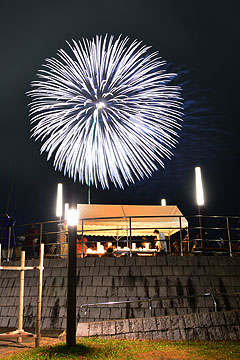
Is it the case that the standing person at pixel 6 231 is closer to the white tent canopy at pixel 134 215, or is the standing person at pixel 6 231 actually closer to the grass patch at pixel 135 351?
the white tent canopy at pixel 134 215

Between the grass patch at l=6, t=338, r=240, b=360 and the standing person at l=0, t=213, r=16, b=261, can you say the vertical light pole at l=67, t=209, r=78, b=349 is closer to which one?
the grass patch at l=6, t=338, r=240, b=360

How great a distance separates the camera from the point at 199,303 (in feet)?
32.7

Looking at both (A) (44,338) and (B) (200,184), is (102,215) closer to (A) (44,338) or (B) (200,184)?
(B) (200,184)

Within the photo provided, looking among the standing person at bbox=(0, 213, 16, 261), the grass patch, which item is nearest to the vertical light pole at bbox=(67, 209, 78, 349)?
the grass patch

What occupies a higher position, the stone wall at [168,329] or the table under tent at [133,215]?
the table under tent at [133,215]

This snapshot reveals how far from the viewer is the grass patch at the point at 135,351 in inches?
257

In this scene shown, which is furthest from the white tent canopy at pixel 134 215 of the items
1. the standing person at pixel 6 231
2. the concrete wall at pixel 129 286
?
the concrete wall at pixel 129 286

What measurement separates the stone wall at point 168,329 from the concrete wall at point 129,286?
4.65ft

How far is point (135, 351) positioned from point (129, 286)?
3541mm

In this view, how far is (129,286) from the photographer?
34.4ft

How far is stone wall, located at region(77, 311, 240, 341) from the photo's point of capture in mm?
8125

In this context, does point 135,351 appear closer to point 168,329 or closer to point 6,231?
point 168,329

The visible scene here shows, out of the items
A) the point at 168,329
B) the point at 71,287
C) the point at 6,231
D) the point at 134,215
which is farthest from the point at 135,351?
the point at 6,231

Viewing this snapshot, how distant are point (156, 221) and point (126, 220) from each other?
1.35 meters
